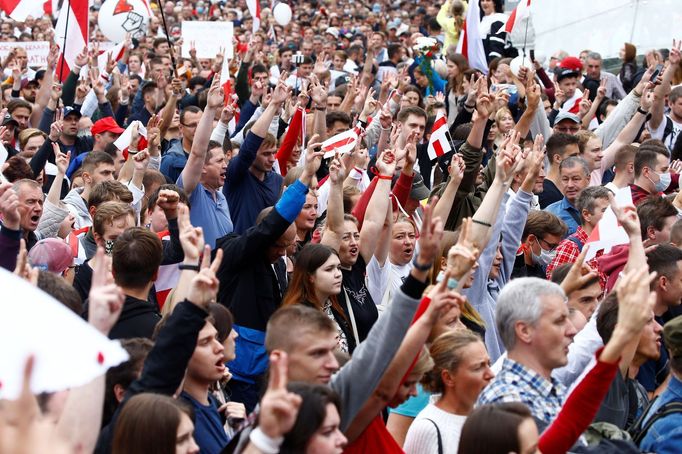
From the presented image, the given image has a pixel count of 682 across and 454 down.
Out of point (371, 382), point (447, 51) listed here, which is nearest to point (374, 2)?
point (447, 51)

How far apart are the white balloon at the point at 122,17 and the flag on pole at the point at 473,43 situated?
4.38 metres

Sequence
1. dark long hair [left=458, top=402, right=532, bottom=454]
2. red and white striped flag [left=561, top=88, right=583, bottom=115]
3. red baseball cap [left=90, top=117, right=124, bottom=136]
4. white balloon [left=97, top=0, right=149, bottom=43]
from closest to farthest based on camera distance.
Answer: dark long hair [left=458, top=402, right=532, bottom=454]
red baseball cap [left=90, top=117, right=124, bottom=136]
red and white striped flag [left=561, top=88, right=583, bottom=115]
white balloon [left=97, top=0, right=149, bottom=43]

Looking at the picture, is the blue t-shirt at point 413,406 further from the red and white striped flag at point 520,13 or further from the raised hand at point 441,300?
the red and white striped flag at point 520,13

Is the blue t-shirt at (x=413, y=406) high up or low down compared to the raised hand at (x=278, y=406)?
down

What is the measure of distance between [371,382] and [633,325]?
918 millimetres

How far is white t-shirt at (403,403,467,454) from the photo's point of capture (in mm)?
4598

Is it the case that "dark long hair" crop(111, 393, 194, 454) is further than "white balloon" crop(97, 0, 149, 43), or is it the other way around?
"white balloon" crop(97, 0, 149, 43)

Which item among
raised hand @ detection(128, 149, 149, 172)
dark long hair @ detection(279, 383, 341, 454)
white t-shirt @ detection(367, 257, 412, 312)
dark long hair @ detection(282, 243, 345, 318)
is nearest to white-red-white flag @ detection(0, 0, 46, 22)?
raised hand @ detection(128, 149, 149, 172)

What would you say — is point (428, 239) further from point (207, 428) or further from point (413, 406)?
point (413, 406)

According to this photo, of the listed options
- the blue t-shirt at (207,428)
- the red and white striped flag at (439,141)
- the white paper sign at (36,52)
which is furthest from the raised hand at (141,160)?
the white paper sign at (36,52)

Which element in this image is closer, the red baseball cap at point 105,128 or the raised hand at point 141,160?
the raised hand at point 141,160

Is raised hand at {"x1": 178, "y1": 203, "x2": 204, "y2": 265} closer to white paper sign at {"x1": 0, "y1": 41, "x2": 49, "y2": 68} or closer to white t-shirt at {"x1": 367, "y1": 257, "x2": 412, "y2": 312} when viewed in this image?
white t-shirt at {"x1": 367, "y1": 257, "x2": 412, "y2": 312}

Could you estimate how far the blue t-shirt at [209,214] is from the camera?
7812 mm

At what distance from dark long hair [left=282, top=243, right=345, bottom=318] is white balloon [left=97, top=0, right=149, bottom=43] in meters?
10.9
